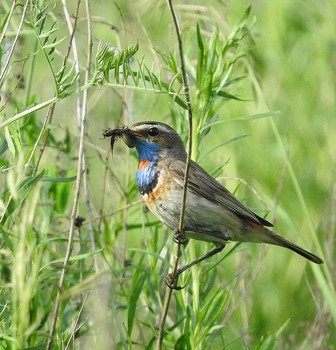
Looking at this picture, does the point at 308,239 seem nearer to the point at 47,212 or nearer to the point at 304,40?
the point at 304,40

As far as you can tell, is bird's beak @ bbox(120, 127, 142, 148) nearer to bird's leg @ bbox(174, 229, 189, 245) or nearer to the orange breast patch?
the orange breast patch

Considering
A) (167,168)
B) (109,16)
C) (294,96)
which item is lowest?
(167,168)

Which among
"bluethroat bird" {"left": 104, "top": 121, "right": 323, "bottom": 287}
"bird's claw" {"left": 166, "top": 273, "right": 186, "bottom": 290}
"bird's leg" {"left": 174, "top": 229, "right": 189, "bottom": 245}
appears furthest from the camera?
"bluethroat bird" {"left": 104, "top": 121, "right": 323, "bottom": 287}

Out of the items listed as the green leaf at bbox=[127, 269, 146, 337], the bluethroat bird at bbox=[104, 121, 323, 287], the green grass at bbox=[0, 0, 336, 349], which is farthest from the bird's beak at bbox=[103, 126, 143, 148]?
the green leaf at bbox=[127, 269, 146, 337]

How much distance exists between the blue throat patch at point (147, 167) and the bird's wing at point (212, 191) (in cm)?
10

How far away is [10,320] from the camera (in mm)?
3734

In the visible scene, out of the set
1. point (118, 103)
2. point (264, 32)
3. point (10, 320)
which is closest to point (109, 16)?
point (264, 32)

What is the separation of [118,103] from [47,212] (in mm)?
2261

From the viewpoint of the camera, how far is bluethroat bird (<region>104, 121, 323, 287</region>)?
489cm

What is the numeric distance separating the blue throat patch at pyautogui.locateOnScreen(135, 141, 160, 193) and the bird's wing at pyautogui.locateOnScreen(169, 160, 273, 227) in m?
0.10

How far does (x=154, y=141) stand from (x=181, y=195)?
0.38 metres

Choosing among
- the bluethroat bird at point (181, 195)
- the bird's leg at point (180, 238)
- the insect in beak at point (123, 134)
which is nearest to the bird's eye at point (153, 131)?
the bluethroat bird at point (181, 195)

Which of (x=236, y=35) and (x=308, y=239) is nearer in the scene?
(x=236, y=35)

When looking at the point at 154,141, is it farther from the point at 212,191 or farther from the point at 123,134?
the point at 212,191
